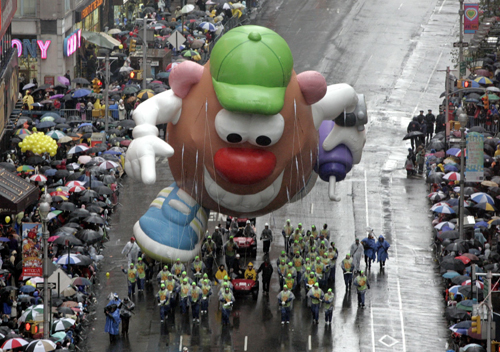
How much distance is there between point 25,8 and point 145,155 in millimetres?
26514

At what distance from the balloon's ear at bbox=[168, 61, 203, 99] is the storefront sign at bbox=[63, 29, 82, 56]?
80.6 feet

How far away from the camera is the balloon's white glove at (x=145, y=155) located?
31.9 metres

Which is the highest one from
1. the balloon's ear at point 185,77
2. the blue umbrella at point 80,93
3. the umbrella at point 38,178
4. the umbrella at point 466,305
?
the balloon's ear at point 185,77

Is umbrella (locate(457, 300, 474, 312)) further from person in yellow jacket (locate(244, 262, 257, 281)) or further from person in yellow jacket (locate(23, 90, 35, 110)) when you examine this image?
person in yellow jacket (locate(23, 90, 35, 110))

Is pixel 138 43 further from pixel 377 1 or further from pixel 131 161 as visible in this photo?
pixel 131 161

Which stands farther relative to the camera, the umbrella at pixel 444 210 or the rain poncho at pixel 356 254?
the umbrella at pixel 444 210

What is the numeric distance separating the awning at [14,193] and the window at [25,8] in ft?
67.1

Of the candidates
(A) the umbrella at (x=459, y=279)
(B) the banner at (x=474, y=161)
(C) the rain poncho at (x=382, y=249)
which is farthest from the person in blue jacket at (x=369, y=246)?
(A) the umbrella at (x=459, y=279)

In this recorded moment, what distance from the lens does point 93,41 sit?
60.1m

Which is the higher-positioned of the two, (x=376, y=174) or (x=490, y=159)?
(x=490, y=159)

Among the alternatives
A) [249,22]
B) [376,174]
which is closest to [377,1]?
[249,22]

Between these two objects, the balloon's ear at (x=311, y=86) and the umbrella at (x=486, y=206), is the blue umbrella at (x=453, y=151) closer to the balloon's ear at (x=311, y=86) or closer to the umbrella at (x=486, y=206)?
the umbrella at (x=486, y=206)

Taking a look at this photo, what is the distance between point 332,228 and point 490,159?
21.7 feet

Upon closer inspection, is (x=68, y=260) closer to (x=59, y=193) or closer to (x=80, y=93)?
(x=59, y=193)
